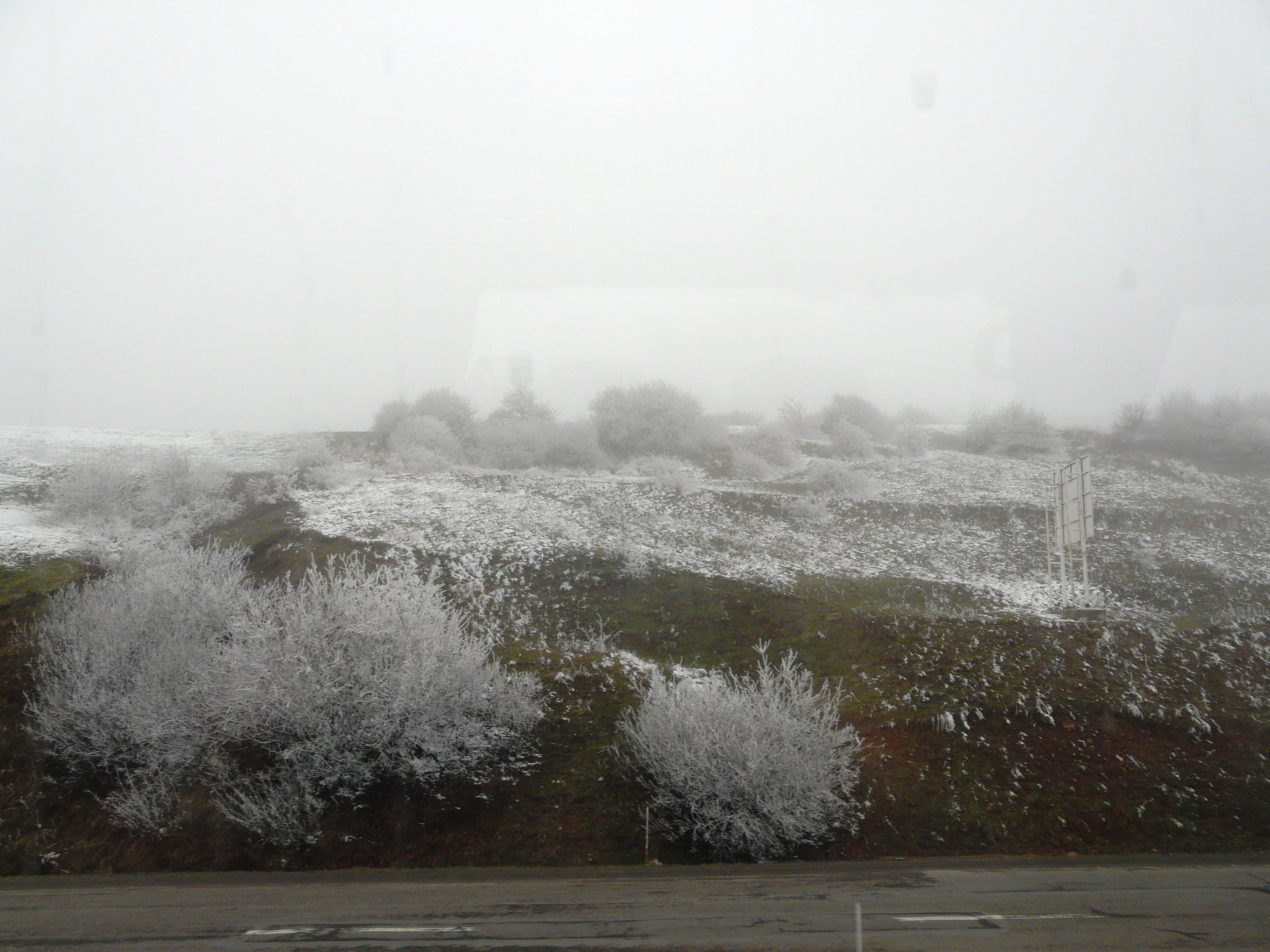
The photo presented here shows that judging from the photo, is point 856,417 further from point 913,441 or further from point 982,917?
point 982,917

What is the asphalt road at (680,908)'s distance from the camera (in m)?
6.35

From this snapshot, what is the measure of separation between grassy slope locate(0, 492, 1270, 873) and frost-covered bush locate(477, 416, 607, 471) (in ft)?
43.2

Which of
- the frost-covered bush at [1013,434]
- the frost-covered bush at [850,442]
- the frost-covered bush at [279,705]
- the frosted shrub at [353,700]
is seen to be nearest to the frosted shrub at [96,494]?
the frost-covered bush at [279,705]

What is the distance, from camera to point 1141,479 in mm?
26406

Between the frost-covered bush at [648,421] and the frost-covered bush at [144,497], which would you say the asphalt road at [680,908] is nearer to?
the frost-covered bush at [144,497]

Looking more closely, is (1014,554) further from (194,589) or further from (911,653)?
(194,589)

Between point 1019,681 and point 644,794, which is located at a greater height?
point 1019,681

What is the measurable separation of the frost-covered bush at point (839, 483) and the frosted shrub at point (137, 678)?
1802 centimetres

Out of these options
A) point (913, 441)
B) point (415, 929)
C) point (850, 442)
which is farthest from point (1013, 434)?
point (415, 929)

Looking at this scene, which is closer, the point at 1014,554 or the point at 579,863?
the point at 579,863

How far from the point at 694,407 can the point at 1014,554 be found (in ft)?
56.2

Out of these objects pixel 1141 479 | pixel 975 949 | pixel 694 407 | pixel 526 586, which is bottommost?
pixel 975 949

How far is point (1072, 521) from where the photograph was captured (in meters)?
15.6

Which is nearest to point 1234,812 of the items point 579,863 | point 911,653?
point 911,653
